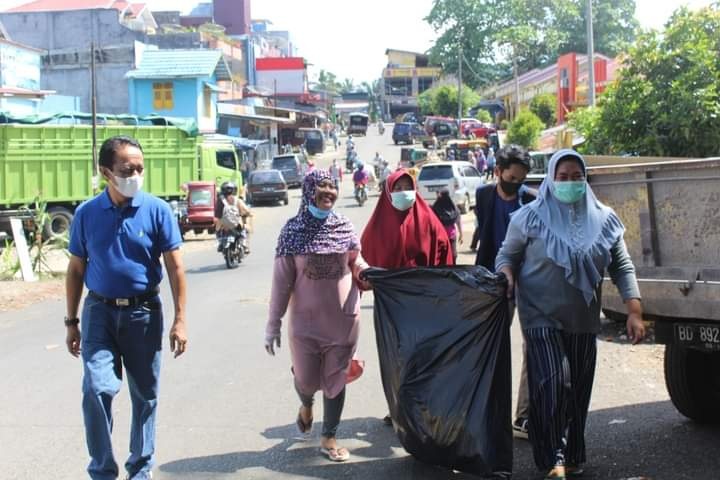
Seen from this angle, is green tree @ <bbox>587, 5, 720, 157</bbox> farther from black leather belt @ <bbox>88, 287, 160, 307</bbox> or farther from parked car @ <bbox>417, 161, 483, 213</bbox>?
parked car @ <bbox>417, 161, 483, 213</bbox>

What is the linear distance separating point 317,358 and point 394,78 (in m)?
125

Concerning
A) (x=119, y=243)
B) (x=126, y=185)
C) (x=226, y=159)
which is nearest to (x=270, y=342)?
(x=119, y=243)

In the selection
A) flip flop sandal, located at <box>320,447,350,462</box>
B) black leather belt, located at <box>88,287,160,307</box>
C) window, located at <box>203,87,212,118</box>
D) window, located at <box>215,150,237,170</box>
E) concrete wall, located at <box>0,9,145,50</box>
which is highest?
concrete wall, located at <box>0,9,145,50</box>

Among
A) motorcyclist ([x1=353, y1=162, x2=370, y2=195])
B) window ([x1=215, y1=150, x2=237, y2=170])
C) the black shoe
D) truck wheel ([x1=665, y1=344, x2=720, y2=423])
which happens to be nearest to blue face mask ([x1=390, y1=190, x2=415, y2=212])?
the black shoe

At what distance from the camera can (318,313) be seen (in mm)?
5438

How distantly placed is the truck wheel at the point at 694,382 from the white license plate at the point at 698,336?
751 mm

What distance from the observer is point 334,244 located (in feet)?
17.9

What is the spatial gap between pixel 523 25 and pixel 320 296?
77.1 meters

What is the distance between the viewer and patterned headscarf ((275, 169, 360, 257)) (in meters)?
5.42

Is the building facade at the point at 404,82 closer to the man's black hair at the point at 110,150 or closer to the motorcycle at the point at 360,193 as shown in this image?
the motorcycle at the point at 360,193

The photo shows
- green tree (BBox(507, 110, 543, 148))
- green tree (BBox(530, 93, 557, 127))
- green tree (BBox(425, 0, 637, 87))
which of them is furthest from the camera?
green tree (BBox(425, 0, 637, 87))

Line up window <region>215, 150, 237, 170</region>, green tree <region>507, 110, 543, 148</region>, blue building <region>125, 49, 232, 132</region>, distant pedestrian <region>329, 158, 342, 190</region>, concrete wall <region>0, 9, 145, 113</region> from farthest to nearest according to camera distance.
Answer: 1. concrete wall <region>0, 9, 145, 113</region>
2. blue building <region>125, 49, 232, 132</region>
3. green tree <region>507, 110, 543, 148</region>
4. window <region>215, 150, 237, 170</region>
5. distant pedestrian <region>329, 158, 342, 190</region>

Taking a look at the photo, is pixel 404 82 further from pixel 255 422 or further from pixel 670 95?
pixel 255 422

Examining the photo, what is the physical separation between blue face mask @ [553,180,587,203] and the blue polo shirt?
6.35 ft
